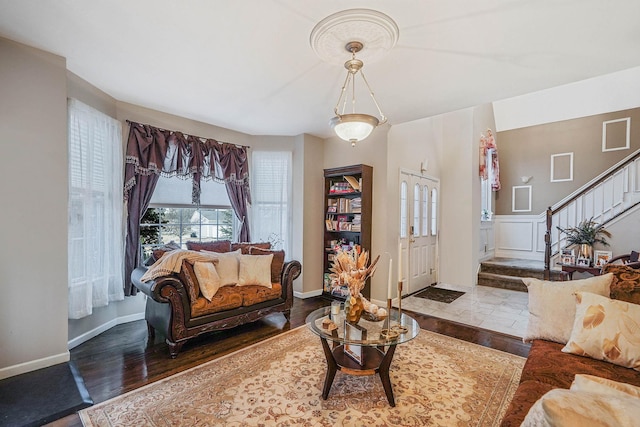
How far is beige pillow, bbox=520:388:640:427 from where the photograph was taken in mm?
752

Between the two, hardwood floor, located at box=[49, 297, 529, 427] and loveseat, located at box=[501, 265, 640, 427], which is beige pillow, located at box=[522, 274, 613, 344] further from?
hardwood floor, located at box=[49, 297, 529, 427]

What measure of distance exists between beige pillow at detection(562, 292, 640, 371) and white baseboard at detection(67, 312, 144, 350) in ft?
13.5

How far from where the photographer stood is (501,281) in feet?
17.1

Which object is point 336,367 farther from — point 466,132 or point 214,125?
point 466,132

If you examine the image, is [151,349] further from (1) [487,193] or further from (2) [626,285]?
(1) [487,193]

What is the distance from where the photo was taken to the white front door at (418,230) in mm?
4586

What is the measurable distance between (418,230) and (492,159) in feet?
10.2

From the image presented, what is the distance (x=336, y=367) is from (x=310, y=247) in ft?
8.95

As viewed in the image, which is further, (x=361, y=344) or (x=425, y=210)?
(x=425, y=210)

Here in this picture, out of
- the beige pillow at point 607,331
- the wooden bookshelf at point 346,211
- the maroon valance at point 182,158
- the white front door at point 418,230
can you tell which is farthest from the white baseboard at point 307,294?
the beige pillow at point 607,331

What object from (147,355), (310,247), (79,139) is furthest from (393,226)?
(79,139)

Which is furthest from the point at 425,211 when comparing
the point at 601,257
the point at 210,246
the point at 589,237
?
the point at 210,246

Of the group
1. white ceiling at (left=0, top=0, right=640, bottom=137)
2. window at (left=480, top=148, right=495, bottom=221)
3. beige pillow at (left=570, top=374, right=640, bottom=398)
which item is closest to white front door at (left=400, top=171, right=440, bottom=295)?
window at (left=480, top=148, right=495, bottom=221)

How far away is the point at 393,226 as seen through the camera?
4.18 meters
